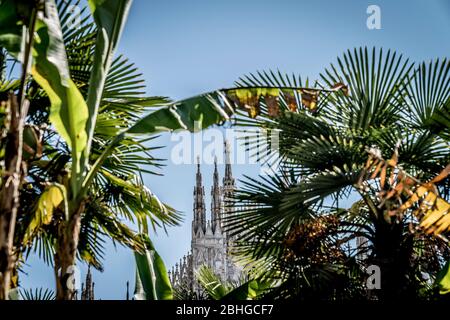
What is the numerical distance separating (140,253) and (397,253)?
205 cm

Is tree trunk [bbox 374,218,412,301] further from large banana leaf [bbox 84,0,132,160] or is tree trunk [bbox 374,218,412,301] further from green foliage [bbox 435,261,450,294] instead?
large banana leaf [bbox 84,0,132,160]

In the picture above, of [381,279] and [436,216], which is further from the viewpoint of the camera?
[381,279]

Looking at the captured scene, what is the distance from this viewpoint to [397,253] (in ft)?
18.0

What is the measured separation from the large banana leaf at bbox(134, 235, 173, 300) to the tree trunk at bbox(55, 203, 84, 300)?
1431 millimetres

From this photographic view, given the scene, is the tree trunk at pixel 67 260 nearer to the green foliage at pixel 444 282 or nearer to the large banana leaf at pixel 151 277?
the large banana leaf at pixel 151 277

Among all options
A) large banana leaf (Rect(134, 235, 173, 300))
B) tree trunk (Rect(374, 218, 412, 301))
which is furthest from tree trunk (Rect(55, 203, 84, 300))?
tree trunk (Rect(374, 218, 412, 301))

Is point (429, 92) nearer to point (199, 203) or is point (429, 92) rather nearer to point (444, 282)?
point (444, 282)

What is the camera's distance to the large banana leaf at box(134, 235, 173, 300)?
587 cm

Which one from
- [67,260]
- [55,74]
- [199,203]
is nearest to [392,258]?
[67,260]

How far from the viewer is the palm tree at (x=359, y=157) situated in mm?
5586

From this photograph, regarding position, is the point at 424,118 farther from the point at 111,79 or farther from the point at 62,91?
the point at 62,91

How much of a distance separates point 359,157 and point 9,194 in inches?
111
